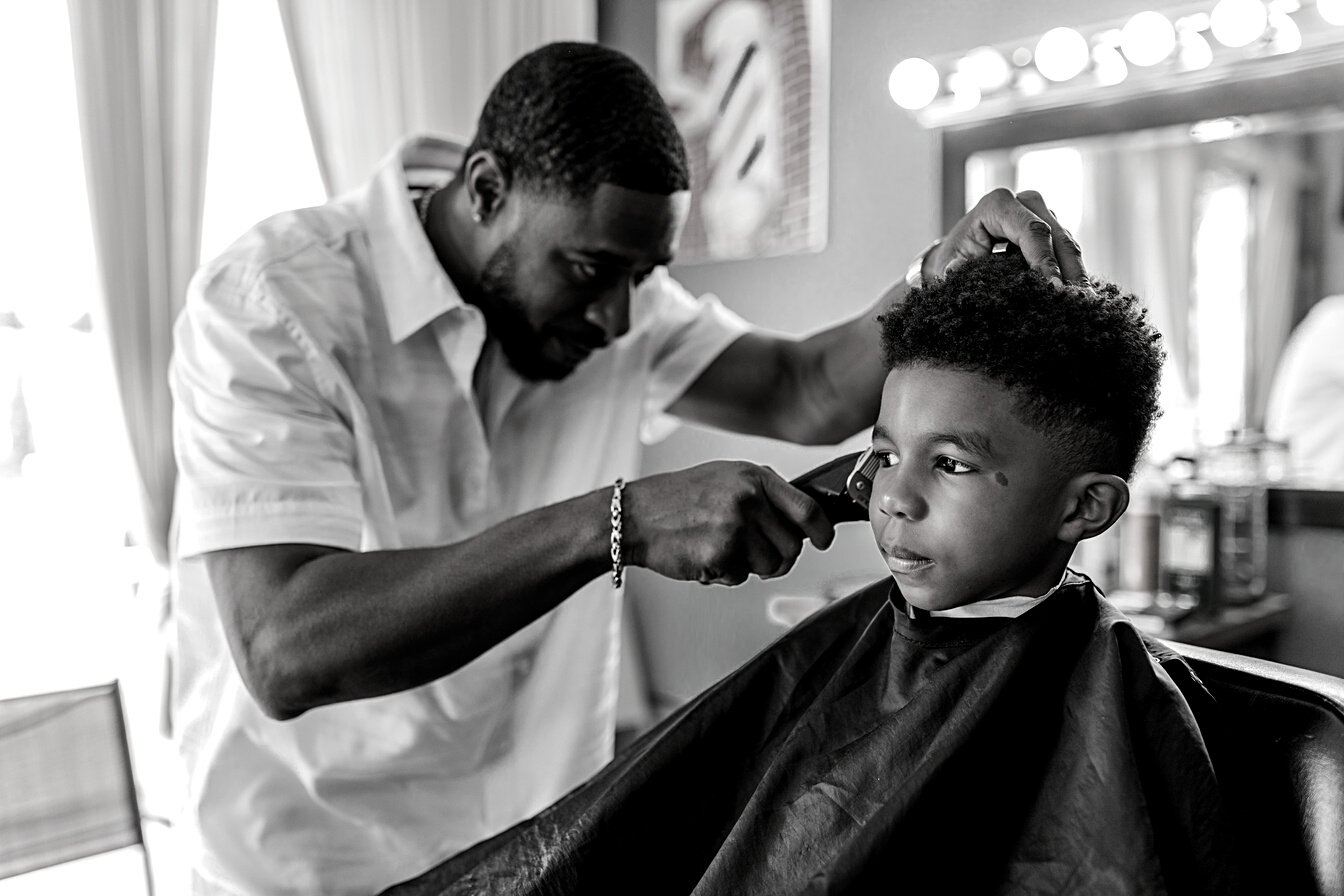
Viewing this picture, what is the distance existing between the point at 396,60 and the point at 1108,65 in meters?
2.05

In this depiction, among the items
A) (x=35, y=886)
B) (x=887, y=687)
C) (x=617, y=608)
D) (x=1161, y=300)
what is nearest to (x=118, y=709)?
(x=35, y=886)

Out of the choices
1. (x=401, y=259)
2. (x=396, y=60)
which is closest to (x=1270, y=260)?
(x=401, y=259)

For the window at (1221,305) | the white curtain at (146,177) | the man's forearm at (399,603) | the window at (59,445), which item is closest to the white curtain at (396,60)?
the white curtain at (146,177)

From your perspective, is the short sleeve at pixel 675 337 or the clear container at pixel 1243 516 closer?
the short sleeve at pixel 675 337

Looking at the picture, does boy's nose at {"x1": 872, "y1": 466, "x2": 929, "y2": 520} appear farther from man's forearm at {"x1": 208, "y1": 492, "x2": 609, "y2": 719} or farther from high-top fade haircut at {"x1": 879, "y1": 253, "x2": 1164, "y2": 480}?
man's forearm at {"x1": 208, "y1": 492, "x2": 609, "y2": 719}

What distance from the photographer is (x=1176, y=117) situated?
7.92 feet

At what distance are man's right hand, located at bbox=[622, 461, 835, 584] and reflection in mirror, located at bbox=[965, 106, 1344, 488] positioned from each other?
146 cm

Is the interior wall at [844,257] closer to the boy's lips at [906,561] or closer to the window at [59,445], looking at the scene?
the window at [59,445]

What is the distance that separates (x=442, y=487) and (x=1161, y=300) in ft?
5.21

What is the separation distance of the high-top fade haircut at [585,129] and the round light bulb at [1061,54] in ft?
4.56

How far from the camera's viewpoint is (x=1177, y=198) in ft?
7.80

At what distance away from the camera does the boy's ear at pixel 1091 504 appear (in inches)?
44.1

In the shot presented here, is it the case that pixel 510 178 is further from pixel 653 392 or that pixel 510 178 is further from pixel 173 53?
pixel 173 53

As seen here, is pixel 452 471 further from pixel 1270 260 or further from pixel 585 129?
pixel 1270 260
